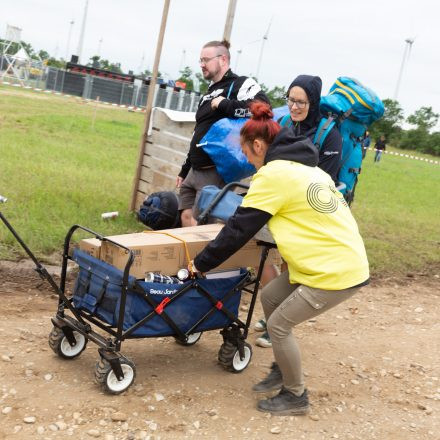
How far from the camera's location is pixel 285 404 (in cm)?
428

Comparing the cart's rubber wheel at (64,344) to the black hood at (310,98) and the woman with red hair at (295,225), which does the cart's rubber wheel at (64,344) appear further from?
the black hood at (310,98)

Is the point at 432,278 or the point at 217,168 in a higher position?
the point at 217,168

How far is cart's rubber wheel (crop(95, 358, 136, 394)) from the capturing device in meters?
4.03

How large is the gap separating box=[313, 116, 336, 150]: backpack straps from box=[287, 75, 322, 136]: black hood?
1.6 inches

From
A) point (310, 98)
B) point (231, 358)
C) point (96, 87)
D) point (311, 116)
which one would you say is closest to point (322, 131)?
point (311, 116)

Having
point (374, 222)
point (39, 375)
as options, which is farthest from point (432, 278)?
point (39, 375)

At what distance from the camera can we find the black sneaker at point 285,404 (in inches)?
167

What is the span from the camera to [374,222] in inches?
461

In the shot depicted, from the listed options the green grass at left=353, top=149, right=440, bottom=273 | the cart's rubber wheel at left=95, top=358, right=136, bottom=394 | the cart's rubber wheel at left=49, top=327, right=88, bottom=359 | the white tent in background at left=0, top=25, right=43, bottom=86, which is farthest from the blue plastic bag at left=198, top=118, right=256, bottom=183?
the white tent in background at left=0, top=25, right=43, bottom=86

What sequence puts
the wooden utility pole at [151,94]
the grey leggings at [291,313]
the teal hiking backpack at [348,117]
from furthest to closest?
1. the wooden utility pole at [151,94]
2. the teal hiking backpack at [348,117]
3. the grey leggings at [291,313]

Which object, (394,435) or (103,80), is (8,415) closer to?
(394,435)

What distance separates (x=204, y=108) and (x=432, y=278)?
421cm

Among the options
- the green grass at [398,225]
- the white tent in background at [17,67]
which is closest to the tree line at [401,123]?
the white tent in background at [17,67]

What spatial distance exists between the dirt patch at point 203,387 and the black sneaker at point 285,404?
48 mm
